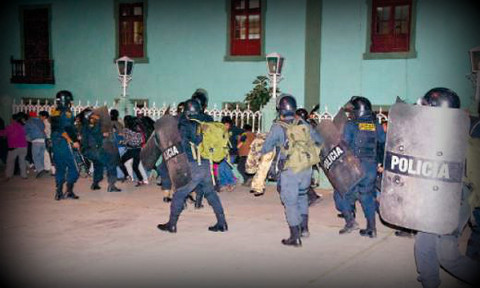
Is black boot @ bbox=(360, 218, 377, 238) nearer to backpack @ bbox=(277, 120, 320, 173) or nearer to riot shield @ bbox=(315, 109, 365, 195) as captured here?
riot shield @ bbox=(315, 109, 365, 195)

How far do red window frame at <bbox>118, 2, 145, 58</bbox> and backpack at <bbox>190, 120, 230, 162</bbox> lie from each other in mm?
9737

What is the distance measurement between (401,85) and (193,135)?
785 cm

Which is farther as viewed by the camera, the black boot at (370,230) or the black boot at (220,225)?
the black boot at (220,225)

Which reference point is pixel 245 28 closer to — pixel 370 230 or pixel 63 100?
pixel 63 100

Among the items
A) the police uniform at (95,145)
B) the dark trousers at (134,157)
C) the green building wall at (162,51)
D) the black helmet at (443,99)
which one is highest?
the green building wall at (162,51)

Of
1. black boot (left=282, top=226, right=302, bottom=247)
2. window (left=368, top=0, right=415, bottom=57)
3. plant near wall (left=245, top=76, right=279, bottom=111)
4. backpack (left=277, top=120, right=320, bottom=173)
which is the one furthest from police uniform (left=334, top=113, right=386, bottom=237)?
window (left=368, top=0, right=415, bottom=57)

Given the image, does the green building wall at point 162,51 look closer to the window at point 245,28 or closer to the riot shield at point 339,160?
the window at point 245,28

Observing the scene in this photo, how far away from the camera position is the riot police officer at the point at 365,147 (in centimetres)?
696

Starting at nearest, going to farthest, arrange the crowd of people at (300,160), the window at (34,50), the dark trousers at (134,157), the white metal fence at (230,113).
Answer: the crowd of people at (300,160) → the dark trousers at (134,157) → the white metal fence at (230,113) → the window at (34,50)

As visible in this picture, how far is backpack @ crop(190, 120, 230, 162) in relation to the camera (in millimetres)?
7027

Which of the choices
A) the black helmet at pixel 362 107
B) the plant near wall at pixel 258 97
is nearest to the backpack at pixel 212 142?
the black helmet at pixel 362 107

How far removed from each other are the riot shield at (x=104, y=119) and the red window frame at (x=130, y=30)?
6123 mm

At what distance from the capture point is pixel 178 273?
214 inches

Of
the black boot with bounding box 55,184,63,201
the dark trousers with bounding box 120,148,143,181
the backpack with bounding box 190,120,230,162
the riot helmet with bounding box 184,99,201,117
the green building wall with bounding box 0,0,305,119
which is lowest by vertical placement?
the black boot with bounding box 55,184,63,201
